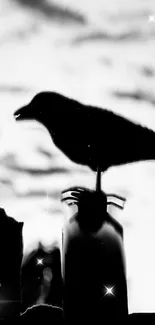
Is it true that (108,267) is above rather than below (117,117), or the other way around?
below

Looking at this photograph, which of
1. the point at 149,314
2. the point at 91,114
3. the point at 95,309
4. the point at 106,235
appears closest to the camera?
the point at 149,314

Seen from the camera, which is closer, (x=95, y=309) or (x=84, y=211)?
(x=95, y=309)

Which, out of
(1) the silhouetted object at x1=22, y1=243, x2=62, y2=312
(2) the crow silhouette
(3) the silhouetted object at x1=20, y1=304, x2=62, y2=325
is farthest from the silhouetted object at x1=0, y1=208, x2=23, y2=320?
Answer: (3) the silhouetted object at x1=20, y1=304, x2=62, y2=325

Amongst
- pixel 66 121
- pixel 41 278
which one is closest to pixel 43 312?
pixel 41 278

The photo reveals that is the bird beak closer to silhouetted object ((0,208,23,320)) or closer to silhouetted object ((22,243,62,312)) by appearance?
silhouetted object ((22,243,62,312))

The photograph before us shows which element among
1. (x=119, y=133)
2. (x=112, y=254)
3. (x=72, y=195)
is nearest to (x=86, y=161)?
(x=119, y=133)

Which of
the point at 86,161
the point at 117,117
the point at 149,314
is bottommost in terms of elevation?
the point at 149,314

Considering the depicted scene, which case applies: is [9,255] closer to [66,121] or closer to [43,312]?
[66,121]

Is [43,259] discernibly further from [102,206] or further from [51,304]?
[102,206]

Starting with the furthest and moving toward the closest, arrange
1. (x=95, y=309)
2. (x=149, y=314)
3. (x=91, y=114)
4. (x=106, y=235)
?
1. (x=91, y=114)
2. (x=106, y=235)
3. (x=95, y=309)
4. (x=149, y=314)
